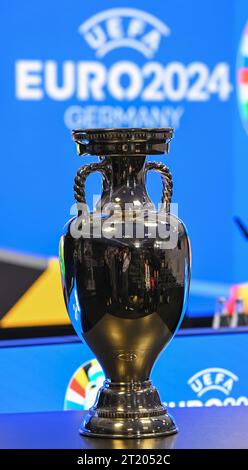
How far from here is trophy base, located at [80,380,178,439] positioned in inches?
62.6

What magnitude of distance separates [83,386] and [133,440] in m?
1.03

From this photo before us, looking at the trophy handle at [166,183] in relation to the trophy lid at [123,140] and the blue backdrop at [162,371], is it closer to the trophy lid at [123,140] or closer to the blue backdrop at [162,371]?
the trophy lid at [123,140]

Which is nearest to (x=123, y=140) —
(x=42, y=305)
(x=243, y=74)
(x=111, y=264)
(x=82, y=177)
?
(x=82, y=177)

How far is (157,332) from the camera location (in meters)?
1.63

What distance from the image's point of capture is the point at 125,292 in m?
1.59

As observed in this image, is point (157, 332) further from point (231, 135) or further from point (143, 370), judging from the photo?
point (231, 135)

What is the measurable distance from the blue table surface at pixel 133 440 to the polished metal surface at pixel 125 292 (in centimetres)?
4

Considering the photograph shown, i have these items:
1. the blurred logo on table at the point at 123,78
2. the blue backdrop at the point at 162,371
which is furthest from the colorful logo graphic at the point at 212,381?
the blurred logo on table at the point at 123,78

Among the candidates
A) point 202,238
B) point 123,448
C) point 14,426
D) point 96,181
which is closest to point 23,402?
point 14,426

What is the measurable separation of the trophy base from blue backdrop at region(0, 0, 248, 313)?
2.30 meters

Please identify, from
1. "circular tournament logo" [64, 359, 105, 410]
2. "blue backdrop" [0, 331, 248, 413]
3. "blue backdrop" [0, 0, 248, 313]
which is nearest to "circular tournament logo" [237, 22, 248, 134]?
"blue backdrop" [0, 0, 248, 313]

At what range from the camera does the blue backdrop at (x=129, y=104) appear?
13.0 ft
